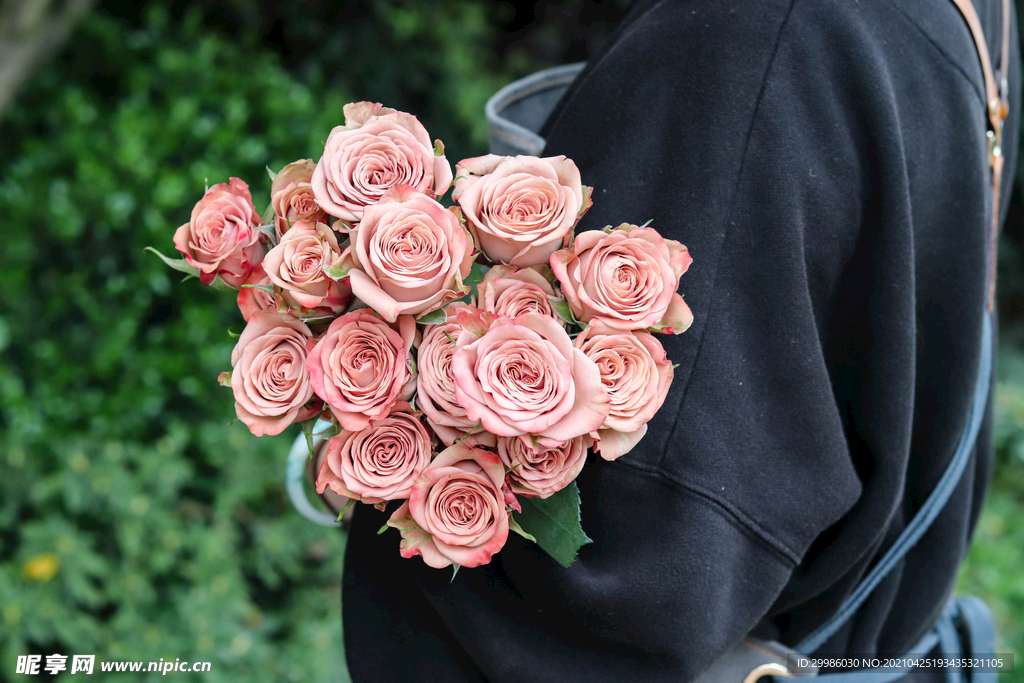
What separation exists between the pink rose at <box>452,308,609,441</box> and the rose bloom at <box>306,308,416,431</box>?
2.5 inches

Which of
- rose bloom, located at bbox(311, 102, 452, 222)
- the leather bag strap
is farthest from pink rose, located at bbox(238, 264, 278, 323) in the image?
the leather bag strap

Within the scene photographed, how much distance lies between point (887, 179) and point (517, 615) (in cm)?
62

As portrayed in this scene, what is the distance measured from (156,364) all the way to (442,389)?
2209 millimetres

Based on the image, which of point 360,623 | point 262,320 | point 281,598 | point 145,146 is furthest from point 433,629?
point 145,146

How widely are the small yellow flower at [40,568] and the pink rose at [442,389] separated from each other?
198 cm

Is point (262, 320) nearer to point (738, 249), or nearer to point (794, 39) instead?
point (738, 249)

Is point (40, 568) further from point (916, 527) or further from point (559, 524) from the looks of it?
point (916, 527)

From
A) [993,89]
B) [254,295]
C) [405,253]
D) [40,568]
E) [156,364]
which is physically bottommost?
[40,568]

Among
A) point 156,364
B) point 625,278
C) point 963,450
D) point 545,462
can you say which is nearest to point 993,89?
point 963,450

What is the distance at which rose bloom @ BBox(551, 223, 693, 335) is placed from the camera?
26.9 inches

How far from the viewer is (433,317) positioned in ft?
2.30

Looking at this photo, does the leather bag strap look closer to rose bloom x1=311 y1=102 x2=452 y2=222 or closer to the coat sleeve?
the coat sleeve

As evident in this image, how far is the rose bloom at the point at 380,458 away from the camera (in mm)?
687

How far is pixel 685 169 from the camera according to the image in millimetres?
816
